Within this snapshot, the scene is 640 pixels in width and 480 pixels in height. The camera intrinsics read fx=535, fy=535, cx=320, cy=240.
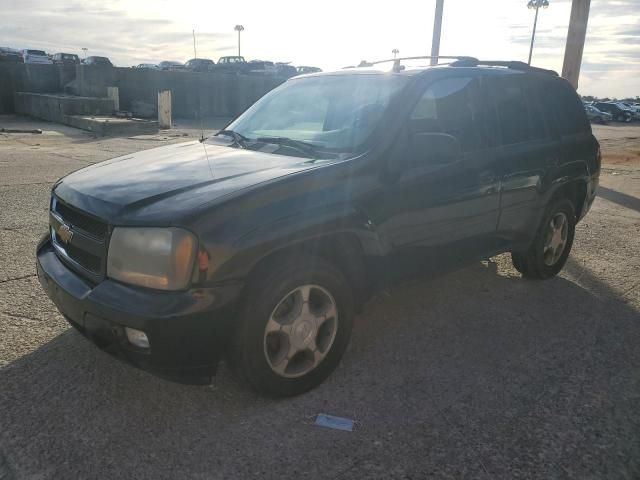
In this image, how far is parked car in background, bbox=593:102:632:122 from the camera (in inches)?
1802

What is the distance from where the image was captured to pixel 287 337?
282 centimetres

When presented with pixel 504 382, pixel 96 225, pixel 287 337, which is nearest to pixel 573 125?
pixel 504 382

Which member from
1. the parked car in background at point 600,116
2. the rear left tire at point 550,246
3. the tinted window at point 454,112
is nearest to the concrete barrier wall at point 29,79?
the tinted window at point 454,112

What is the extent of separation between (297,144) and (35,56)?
38789 millimetres

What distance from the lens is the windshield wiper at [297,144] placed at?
3.28 meters

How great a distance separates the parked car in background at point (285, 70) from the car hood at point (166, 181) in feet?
114

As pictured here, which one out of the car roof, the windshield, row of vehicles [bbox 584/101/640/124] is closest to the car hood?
the windshield

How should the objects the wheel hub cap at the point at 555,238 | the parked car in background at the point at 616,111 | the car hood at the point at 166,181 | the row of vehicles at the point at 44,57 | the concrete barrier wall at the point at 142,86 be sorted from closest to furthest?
the car hood at the point at 166,181
the wheel hub cap at the point at 555,238
the concrete barrier wall at the point at 142,86
the row of vehicles at the point at 44,57
the parked car in background at the point at 616,111

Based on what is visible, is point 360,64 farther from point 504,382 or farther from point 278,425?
point 278,425

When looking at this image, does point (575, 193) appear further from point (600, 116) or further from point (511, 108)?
point (600, 116)

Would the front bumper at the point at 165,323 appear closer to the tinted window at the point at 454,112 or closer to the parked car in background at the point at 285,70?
the tinted window at the point at 454,112

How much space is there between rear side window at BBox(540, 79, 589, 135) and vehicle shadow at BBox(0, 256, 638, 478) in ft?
5.80

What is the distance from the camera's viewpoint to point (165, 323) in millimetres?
2383

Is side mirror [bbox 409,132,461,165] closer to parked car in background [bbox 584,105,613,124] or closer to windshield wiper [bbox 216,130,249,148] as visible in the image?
windshield wiper [bbox 216,130,249,148]
